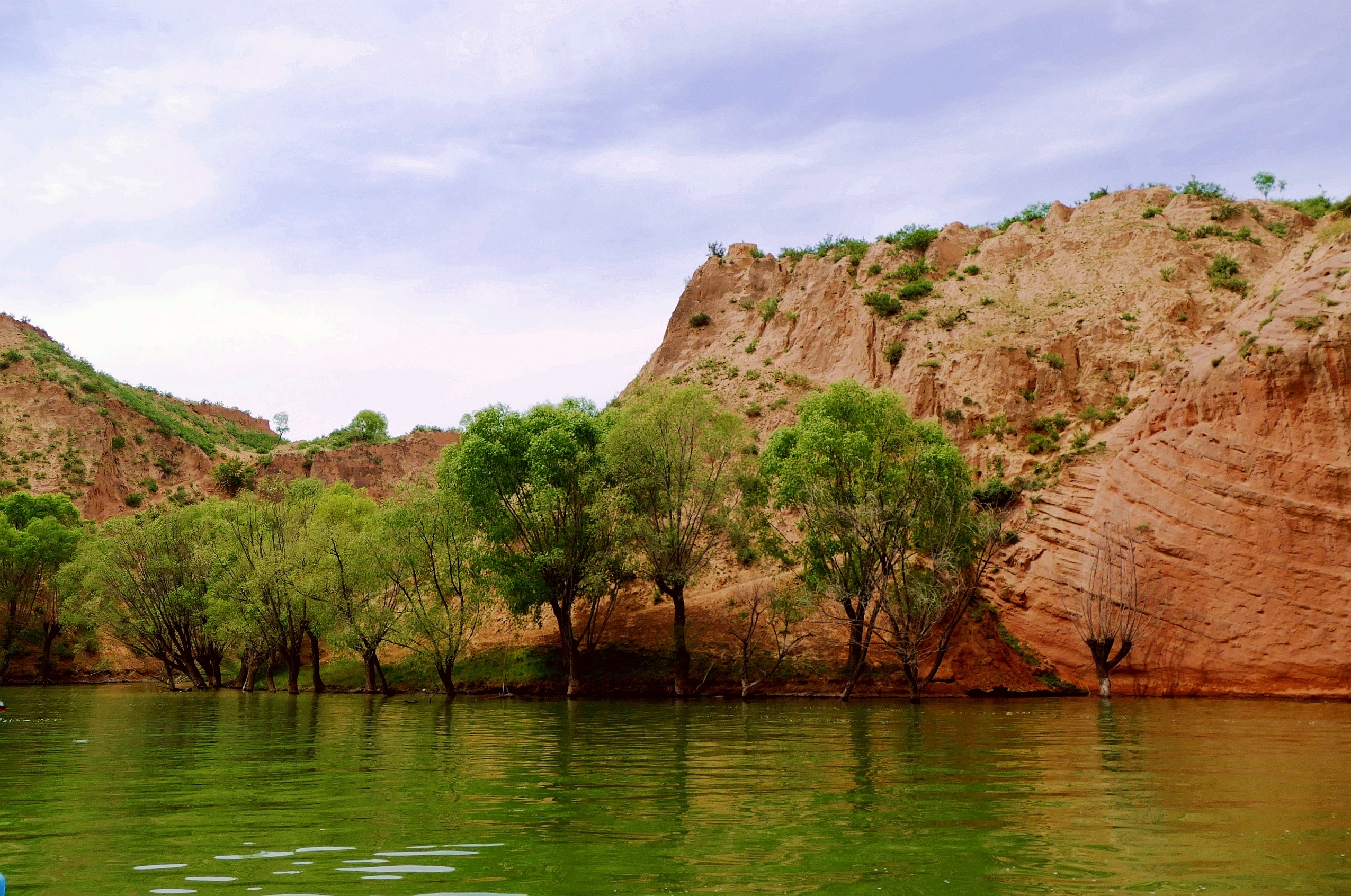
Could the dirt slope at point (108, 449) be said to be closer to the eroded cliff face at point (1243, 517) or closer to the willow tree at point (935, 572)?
the willow tree at point (935, 572)

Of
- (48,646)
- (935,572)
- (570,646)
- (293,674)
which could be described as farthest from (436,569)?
(48,646)

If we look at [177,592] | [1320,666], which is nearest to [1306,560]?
[1320,666]

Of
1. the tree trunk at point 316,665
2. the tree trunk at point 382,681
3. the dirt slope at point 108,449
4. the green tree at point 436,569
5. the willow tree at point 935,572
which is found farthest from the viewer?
the dirt slope at point 108,449

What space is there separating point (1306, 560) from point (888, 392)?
18.8 m

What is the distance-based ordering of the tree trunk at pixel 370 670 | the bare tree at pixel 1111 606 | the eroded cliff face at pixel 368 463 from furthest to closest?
the eroded cliff face at pixel 368 463 → the tree trunk at pixel 370 670 → the bare tree at pixel 1111 606

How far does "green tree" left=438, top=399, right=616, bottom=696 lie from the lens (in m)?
46.1

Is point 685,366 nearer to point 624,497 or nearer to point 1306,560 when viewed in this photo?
point 624,497

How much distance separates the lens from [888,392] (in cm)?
4709

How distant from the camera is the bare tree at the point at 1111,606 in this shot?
40.3 m

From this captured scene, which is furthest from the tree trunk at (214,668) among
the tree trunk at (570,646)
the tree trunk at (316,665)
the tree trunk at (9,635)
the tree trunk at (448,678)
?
the tree trunk at (570,646)

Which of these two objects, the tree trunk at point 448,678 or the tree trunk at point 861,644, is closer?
the tree trunk at point 861,644

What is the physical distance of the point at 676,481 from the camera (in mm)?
46906

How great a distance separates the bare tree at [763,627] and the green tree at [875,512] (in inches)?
67.3

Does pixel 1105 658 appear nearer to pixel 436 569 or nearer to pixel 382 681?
pixel 436 569
